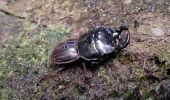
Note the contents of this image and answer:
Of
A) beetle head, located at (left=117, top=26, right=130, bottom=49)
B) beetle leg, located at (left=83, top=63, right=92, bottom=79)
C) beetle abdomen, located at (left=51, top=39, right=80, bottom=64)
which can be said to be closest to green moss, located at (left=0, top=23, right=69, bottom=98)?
beetle abdomen, located at (left=51, top=39, right=80, bottom=64)

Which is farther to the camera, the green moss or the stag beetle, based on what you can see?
the green moss

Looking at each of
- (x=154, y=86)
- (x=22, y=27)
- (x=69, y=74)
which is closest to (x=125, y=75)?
(x=154, y=86)

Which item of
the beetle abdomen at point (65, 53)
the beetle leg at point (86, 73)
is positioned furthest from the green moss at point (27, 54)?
the beetle leg at point (86, 73)

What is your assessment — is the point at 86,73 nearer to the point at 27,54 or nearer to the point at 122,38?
the point at 122,38

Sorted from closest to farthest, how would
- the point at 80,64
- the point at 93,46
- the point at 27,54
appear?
the point at 93,46 → the point at 80,64 → the point at 27,54

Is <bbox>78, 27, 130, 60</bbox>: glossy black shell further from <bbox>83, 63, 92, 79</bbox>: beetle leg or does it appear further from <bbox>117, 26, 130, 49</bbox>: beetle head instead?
<bbox>83, 63, 92, 79</bbox>: beetle leg

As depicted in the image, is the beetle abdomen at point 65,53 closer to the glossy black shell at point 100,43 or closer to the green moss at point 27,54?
the glossy black shell at point 100,43

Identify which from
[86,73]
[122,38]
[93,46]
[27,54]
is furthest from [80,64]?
[27,54]
